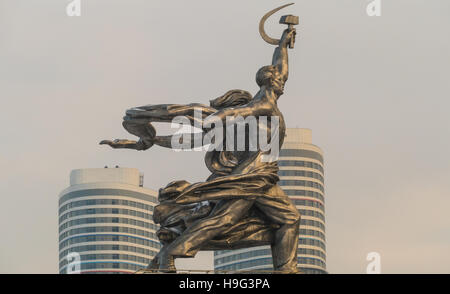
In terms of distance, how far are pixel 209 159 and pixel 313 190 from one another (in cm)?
5464

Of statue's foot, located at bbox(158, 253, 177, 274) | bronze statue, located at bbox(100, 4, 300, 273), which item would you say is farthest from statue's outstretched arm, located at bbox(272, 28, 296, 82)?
statue's foot, located at bbox(158, 253, 177, 274)

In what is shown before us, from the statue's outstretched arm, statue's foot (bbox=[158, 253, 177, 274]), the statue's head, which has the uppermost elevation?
the statue's outstretched arm

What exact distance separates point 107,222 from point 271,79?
61215 millimetres

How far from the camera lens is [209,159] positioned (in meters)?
22.5

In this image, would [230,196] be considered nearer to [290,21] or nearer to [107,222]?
[290,21]

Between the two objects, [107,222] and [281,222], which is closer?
[281,222]

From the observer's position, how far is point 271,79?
2253 cm

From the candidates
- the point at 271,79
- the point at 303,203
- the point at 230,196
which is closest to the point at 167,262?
the point at 230,196

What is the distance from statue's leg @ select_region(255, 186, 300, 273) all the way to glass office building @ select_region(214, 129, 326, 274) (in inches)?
1854

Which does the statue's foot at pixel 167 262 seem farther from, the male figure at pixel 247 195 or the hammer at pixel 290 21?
the hammer at pixel 290 21

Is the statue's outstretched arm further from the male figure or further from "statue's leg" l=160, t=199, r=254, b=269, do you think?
"statue's leg" l=160, t=199, r=254, b=269

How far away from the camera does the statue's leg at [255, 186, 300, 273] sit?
22.1 metres
